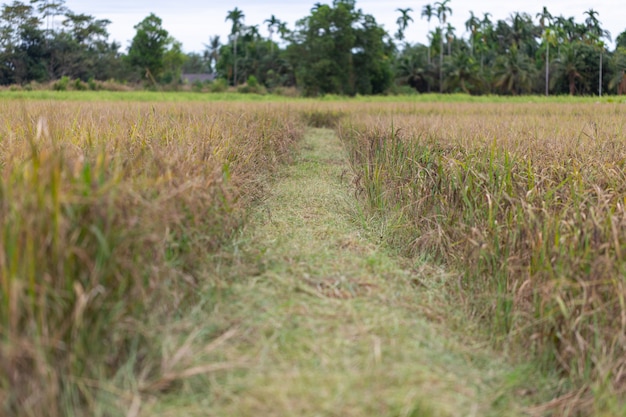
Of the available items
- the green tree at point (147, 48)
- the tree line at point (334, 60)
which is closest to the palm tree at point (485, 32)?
the tree line at point (334, 60)

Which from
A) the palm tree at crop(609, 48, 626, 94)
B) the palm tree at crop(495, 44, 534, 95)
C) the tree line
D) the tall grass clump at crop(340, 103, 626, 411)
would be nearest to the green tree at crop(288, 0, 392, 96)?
the tree line

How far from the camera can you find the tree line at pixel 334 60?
1300 inches

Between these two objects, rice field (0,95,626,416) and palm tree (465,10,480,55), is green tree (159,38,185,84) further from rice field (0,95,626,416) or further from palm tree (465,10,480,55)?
rice field (0,95,626,416)

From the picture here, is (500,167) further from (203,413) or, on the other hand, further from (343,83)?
(343,83)

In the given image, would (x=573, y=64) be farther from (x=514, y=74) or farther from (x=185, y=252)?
(x=185, y=252)

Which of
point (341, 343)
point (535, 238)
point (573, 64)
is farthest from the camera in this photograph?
point (573, 64)

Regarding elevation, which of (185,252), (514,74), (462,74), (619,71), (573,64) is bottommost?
(185,252)

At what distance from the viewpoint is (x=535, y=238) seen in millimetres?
2859

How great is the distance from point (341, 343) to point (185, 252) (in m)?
0.85

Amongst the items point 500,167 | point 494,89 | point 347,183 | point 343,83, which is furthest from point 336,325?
point 494,89

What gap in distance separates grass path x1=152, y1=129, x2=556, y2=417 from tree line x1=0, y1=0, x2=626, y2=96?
2946 centimetres

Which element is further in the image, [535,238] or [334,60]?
[334,60]

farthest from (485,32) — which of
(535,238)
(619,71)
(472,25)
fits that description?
(535,238)

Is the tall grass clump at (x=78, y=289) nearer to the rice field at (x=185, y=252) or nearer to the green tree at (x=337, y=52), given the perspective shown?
the rice field at (x=185, y=252)
